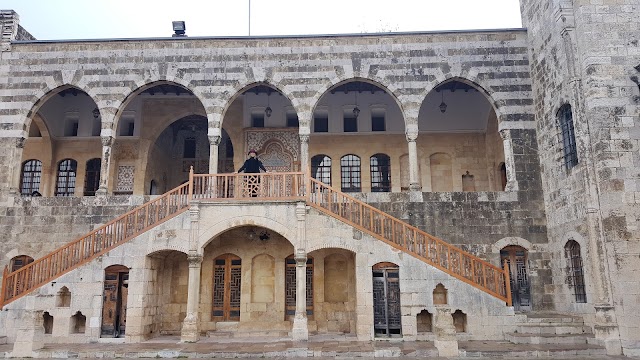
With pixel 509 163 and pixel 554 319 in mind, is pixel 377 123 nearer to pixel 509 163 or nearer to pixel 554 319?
pixel 509 163

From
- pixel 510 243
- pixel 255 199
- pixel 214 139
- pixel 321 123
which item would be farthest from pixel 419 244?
pixel 321 123

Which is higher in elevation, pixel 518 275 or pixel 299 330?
pixel 518 275

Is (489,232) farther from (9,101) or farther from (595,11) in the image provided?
(9,101)

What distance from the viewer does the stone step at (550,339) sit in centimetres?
1149

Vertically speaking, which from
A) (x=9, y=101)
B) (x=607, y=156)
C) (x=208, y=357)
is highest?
(x=9, y=101)

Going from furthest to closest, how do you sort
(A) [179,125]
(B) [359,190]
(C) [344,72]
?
(A) [179,125] → (B) [359,190] → (C) [344,72]

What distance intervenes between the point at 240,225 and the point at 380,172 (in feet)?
23.4

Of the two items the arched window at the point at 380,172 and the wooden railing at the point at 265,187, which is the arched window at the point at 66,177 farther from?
the arched window at the point at 380,172

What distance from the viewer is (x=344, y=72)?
15.5 meters

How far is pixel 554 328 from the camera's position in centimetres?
1199

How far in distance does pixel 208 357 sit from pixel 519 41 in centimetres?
1264

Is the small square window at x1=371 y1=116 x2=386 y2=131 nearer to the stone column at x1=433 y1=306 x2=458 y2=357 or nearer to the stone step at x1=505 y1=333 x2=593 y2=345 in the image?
the stone step at x1=505 y1=333 x2=593 y2=345

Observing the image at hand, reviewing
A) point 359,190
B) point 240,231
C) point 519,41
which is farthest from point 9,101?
point 519,41

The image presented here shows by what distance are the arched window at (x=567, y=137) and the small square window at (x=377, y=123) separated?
6.44m
